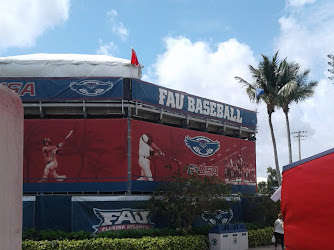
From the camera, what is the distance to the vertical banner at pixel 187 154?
2144cm

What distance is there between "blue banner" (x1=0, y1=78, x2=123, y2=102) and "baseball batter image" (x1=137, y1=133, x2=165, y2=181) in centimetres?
241

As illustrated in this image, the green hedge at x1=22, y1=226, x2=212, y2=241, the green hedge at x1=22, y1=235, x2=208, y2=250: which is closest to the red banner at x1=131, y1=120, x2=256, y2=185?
the green hedge at x1=22, y1=226, x2=212, y2=241

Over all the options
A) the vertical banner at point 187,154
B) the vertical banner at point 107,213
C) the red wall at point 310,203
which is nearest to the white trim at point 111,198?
the vertical banner at point 107,213

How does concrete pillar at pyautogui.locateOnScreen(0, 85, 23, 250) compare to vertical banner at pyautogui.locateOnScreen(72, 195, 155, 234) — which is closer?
concrete pillar at pyautogui.locateOnScreen(0, 85, 23, 250)

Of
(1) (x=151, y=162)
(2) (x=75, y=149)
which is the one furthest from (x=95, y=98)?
(1) (x=151, y=162)

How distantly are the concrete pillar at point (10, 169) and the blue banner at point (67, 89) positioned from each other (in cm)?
1665

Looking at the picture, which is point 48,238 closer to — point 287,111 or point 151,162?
point 151,162

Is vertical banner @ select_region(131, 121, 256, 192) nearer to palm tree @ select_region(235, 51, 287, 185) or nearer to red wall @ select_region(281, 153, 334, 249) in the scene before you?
palm tree @ select_region(235, 51, 287, 185)

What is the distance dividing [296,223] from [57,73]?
19876 mm

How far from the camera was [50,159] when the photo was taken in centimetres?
2072

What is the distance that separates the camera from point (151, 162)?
21.8 m

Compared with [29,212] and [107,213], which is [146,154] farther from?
[29,212]

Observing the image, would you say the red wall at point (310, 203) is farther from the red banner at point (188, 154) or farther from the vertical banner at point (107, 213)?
the red banner at point (188, 154)

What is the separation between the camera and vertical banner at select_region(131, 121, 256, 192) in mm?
21438
